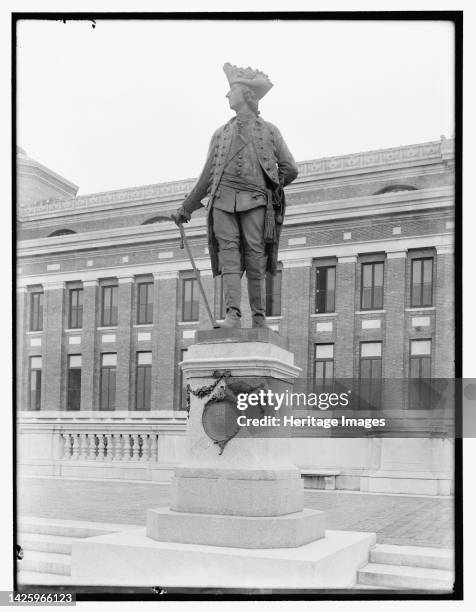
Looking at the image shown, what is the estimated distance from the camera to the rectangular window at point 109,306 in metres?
31.5

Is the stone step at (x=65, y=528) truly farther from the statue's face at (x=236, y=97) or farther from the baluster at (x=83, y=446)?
the baluster at (x=83, y=446)

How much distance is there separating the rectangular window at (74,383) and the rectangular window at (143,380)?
85.6 inches

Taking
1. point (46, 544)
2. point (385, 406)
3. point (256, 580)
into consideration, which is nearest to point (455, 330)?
point (385, 406)

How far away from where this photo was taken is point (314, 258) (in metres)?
29.2

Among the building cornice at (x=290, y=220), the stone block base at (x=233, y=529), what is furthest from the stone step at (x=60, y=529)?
the building cornice at (x=290, y=220)

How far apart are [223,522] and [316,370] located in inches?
820

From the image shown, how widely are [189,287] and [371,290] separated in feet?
21.2

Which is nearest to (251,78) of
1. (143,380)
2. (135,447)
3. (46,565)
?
(46,565)

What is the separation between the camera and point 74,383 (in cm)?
3094

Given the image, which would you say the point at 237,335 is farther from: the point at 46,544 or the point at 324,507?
the point at 324,507

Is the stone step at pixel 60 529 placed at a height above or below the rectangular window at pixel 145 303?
below

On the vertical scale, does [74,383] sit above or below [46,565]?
above

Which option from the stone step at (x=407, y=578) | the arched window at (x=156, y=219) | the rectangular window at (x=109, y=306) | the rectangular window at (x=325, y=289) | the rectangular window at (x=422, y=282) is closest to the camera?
the stone step at (x=407, y=578)

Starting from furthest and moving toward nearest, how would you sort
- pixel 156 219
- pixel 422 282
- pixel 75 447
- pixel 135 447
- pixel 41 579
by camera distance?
1. pixel 156 219
2. pixel 422 282
3. pixel 75 447
4. pixel 135 447
5. pixel 41 579
